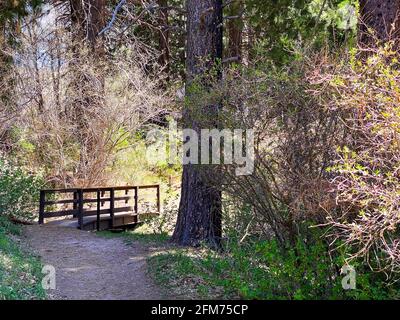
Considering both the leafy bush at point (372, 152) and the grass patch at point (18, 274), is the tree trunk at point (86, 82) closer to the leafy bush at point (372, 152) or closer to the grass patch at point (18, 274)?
the grass patch at point (18, 274)

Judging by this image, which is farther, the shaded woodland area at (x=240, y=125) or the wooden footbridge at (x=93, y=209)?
the wooden footbridge at (x=93, y=209)

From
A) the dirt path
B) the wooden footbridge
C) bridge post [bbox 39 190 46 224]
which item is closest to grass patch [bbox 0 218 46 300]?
the dirt path

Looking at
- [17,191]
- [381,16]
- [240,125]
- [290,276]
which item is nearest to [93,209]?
[17,191]

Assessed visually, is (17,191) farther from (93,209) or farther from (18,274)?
(18,274)

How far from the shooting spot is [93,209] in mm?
14656

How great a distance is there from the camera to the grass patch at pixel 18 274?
6059 millimetres

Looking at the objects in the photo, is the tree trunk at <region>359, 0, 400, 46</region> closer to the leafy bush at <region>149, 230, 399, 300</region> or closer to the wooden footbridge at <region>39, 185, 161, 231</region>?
the leafy bush at <region>149, 230, 399, 300</region>

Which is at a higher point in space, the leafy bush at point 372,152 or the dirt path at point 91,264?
the leafy bush at point 372,152

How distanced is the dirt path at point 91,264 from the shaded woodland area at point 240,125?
0.62 m

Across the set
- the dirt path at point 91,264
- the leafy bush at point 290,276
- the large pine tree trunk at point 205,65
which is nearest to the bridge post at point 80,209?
the dirt path at point 91,264

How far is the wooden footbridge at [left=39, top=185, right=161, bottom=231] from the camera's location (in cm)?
1327

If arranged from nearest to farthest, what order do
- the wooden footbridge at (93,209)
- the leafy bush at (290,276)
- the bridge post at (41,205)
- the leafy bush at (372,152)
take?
the leafy bush at (372,152)
the leafy bush at (290,276)
the bridge post at (41,205)
the wooden footbridge at (93,209)

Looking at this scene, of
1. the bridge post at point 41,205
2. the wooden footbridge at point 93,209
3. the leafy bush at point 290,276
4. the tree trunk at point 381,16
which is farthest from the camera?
the wooden footbridge at point 93,209
